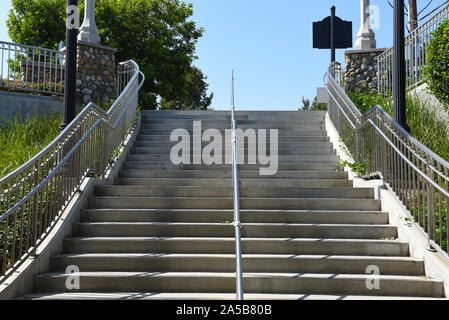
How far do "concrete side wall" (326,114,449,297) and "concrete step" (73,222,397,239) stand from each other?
0.58 ft

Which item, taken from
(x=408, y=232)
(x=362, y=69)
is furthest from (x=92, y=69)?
(x=408, y=232)

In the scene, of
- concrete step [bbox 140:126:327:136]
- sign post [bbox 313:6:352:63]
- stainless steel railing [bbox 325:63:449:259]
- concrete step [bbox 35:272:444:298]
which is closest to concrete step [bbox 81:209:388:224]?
stainless steel railing [bbox 325:63:449:259]

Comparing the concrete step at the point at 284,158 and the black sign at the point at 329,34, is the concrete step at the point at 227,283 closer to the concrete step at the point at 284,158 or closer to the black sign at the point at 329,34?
the concrete step at the point at 284,158

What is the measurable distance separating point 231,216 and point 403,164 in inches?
87.9

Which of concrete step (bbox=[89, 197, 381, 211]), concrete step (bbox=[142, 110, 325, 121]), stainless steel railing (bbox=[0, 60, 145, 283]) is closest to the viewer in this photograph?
stainless steel railing (bbox=[0, 60, 145, 283])

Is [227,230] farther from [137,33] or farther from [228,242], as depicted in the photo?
[137,33]

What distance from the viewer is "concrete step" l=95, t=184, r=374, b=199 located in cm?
585

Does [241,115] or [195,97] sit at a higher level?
[195,97]

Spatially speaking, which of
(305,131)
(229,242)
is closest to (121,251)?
(229,242)

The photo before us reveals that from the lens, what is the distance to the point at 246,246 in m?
4.70

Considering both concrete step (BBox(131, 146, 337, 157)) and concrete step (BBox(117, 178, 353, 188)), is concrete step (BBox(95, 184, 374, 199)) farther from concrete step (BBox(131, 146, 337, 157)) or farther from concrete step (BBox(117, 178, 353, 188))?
concrete step (BBox(131, 146, 337, 157))

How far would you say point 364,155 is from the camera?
6.34m

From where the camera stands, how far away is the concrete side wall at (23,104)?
8.30 meters

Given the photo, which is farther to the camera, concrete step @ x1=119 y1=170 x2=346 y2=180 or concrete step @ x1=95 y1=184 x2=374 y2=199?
concrete step @ x1=119 y1=170 x2=346 y2=180
